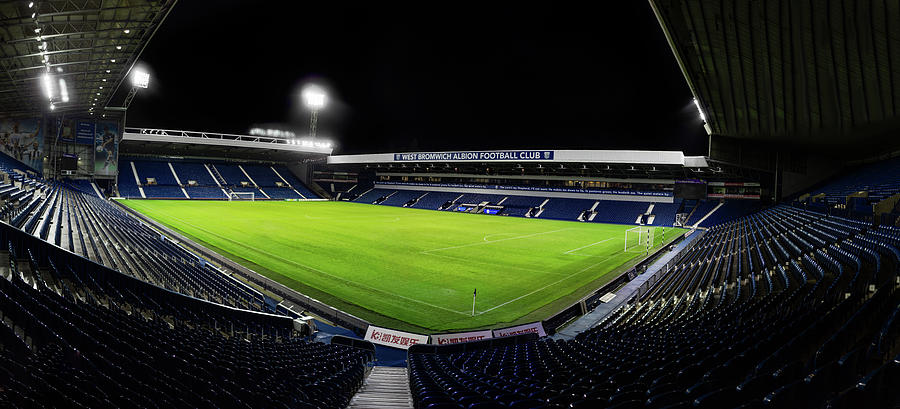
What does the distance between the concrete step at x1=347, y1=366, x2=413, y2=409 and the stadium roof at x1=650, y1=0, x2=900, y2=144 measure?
1399 centimetres

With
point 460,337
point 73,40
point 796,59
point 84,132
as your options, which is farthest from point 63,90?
point 796,59

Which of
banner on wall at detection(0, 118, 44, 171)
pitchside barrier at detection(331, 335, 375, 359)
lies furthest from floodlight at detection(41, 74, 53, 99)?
pitchside barrier at detection(331, 335, 375, 359)

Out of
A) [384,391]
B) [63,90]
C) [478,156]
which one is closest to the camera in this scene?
[384,391]

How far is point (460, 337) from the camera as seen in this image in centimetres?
1112

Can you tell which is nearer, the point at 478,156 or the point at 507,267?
the point at 507,267

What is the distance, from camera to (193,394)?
3.46 m

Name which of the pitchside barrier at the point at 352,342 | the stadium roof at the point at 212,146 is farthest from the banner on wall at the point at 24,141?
the pitchside barrier at the point at 352,342

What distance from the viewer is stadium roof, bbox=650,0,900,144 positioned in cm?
1314

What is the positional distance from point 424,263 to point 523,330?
9545 mm

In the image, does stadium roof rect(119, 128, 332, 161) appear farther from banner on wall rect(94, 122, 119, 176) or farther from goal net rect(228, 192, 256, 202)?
goal net rect(228, 192, 256, 202)

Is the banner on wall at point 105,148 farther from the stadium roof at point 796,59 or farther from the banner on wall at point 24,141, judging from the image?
the stadium roof at point 796,59

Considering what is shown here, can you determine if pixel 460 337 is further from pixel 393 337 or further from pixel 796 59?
pixel 796 59

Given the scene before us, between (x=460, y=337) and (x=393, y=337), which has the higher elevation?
(x=460, y=337)

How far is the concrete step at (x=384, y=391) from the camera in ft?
20.0
